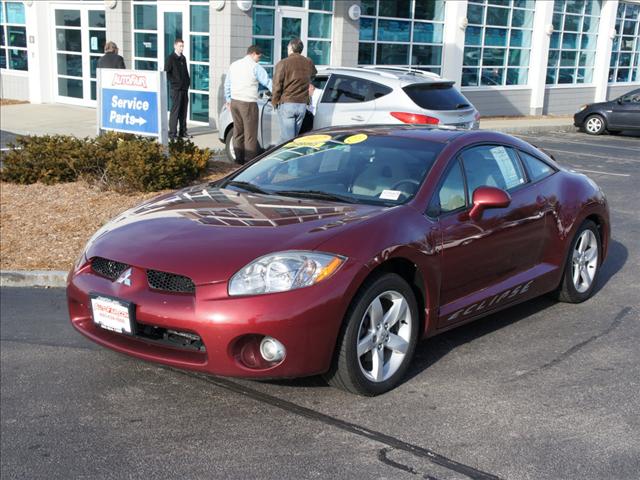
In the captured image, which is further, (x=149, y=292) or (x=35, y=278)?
(x=35, y=278)

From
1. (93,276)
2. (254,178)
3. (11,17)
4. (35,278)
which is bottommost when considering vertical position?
(35,278)

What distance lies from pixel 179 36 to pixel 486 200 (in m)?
14.2

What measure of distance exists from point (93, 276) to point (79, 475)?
49.7 inches

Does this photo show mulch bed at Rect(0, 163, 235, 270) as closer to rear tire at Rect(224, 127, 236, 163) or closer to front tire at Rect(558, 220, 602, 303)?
rear tire at Rect(224, 127, 236, 163)

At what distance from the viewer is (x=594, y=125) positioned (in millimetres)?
22281

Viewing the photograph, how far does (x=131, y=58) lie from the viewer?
63.0 feet

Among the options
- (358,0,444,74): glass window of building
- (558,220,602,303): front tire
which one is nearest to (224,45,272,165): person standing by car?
(558,220,602,303): front tire

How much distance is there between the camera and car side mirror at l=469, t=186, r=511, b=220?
16.5 feet

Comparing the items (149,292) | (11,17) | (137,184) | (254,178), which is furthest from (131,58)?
(149,292)

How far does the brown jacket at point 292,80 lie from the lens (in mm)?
11367

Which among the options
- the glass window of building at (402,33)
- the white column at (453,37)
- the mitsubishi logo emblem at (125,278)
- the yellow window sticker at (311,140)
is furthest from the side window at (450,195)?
the white column at (453,37)

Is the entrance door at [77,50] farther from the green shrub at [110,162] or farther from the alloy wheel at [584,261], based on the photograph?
the alloy wheel at [584,261]

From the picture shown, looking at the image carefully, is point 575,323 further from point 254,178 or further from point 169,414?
point 169,414

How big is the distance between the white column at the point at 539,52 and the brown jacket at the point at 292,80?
15951 millimetres
